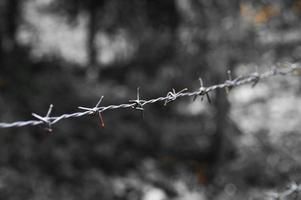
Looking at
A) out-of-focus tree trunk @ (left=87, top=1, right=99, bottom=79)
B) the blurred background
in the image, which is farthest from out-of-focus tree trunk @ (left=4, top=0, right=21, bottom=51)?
out-of-focus tree trunk @ (left=87, top=1, right=99, bottom=79)

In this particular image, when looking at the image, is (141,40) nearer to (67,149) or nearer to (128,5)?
(128,5)

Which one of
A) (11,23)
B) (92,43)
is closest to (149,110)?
(92,43)

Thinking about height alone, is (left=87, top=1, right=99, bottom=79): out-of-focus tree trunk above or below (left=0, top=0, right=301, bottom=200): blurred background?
above

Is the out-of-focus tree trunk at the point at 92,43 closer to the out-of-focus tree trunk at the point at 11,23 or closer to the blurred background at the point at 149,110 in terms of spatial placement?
the blurred background at the point at 149,110

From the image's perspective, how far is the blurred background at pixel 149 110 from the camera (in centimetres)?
592

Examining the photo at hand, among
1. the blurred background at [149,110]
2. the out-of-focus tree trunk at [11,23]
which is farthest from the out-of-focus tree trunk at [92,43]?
the out-of-focus tree trunk at [11,23]

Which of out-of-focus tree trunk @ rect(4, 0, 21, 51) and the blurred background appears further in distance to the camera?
out-of-focus tree trunk @ rect(4, 0, 21, 51)

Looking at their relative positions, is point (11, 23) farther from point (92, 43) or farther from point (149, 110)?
point (149, 110)

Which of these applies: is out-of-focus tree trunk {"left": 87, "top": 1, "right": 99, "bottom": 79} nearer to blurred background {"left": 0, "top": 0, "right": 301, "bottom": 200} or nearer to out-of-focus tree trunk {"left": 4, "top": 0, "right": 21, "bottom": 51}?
blurred background {"left": 0, "top": 0, "right": 301, "bottom": 200}

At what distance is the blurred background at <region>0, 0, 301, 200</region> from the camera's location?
19.4 feet

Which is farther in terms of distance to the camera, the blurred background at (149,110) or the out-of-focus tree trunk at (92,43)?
the out-of-focus tree trunk at (92,43)

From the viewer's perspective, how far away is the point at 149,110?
332 inches

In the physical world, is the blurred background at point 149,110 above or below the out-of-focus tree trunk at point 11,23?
below

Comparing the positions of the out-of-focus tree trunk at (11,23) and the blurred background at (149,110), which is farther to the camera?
the out-of-focus tree trunk at (11,23)
